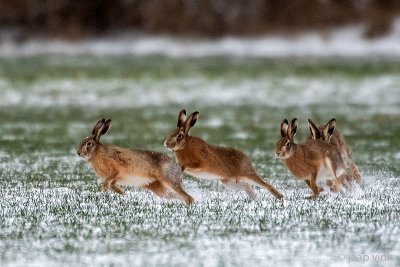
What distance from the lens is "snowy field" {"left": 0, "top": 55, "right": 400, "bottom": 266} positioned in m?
5.33

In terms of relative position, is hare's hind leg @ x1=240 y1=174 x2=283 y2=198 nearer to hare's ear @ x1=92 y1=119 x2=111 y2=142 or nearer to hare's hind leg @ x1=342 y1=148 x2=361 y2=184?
hare's hind leg @ x1=342 y1=148 x2=361 y2=184

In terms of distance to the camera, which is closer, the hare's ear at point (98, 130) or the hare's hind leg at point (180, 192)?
the hare's hind leg at point (180, 192)

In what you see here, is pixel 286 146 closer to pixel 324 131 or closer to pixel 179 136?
pixel 324 131

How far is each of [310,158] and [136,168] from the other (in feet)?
4.72

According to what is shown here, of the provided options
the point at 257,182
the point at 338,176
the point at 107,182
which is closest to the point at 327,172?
the point at 338,176

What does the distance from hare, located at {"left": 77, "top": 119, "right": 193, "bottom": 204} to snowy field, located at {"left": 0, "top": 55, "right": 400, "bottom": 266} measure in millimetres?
135

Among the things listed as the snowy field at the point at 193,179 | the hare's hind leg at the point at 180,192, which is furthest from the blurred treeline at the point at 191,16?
the hare's hind leg at the point at 180,192

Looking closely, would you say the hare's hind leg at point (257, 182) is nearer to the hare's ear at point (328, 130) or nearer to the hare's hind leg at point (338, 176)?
the hare's hind leg at point (338, 176)

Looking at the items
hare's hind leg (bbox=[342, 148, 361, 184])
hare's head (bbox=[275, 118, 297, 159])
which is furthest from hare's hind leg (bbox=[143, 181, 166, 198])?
hare's hind leg (bbox=[342, 148, 361, 184])

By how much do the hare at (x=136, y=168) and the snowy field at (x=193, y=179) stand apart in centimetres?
14

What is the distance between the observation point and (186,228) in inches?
233

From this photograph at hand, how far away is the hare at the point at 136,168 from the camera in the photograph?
6961mm

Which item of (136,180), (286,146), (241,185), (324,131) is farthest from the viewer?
(324,131)

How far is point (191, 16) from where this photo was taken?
2631cm
